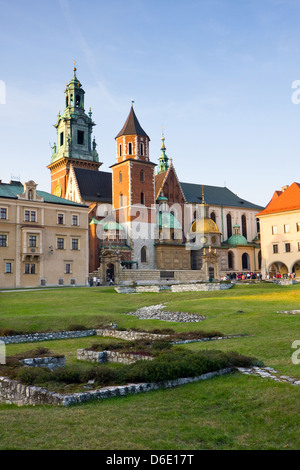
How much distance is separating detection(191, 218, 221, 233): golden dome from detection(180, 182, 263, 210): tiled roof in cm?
691

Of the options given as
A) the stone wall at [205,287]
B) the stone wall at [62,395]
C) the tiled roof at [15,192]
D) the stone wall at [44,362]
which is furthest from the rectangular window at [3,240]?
the stone wall at [62,395]

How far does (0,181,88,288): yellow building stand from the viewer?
54094mm

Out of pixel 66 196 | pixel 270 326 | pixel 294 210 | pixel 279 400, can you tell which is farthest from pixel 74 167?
pixel 279 400

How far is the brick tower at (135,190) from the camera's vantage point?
233ft

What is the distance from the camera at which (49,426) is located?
8.76 meters

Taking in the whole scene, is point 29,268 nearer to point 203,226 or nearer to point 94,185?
point 94,185

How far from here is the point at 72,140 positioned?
290 feet

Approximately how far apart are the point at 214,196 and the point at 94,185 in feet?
90.7

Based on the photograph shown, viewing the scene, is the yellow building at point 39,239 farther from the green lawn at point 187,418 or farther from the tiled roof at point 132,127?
the green lawn at point 187,418

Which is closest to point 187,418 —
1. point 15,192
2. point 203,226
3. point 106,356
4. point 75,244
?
point 106,356

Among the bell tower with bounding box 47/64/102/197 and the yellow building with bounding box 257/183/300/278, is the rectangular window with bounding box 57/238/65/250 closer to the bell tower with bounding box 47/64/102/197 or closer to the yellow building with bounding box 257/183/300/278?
the bell tower with bounding box 47/64/102/197

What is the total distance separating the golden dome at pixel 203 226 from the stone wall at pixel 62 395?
68.7 metres
